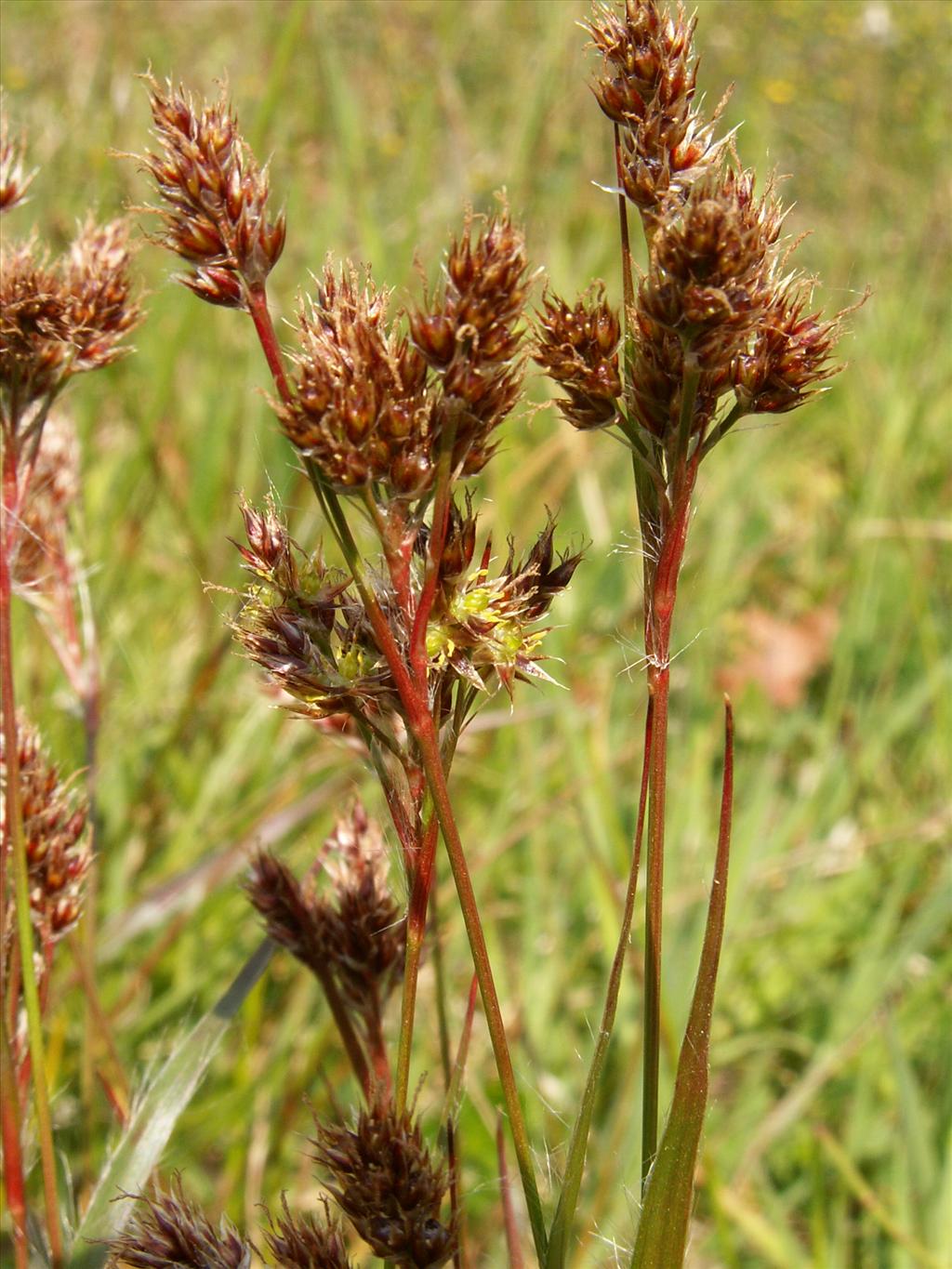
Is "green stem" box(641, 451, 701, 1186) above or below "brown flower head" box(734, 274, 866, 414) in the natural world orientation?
below

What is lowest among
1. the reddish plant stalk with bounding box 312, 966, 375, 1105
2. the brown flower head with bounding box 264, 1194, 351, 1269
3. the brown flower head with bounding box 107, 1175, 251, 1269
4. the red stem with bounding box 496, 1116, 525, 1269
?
the brown flower head with bounding box 107, 1175, 251, 1269

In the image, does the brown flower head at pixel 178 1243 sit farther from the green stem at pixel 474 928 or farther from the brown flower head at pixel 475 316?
the brown flower head at pixel 475 316

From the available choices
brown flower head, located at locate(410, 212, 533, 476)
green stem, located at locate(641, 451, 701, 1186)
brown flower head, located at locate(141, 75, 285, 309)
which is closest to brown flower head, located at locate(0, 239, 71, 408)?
brown flower head, located at locate(141, 75, 285, 309)

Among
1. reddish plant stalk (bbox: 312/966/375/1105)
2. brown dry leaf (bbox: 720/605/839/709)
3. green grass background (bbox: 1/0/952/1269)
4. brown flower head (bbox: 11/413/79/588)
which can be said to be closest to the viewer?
reddish plant stalk (bbox: 312/966/375/1105)

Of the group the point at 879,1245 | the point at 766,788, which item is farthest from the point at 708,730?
the point at 879,1245

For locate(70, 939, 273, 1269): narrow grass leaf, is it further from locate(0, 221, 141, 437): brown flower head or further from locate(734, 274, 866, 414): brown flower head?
locate(734, 274, 866, 414): brown flower head

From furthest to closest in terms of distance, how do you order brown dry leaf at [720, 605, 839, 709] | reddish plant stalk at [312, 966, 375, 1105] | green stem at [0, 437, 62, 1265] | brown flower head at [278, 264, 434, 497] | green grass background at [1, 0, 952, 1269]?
brown dry leaf at [720, 605, 839, 709] → green grass background at [1, 0, 952, 1269] → reddish plant stalk at [312, 966, 375, 1105] → green stem at [0, 437, 62, 1265] → brown flower head at [278, 264, 434, 497]

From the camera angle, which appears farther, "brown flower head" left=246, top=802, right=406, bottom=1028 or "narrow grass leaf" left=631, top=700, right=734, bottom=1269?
"brown flower head" left=246, top=802, right=406, bottom=1028

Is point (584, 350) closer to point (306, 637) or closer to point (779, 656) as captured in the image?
point (306, 637)

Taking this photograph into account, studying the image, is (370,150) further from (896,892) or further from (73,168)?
(896,892)
